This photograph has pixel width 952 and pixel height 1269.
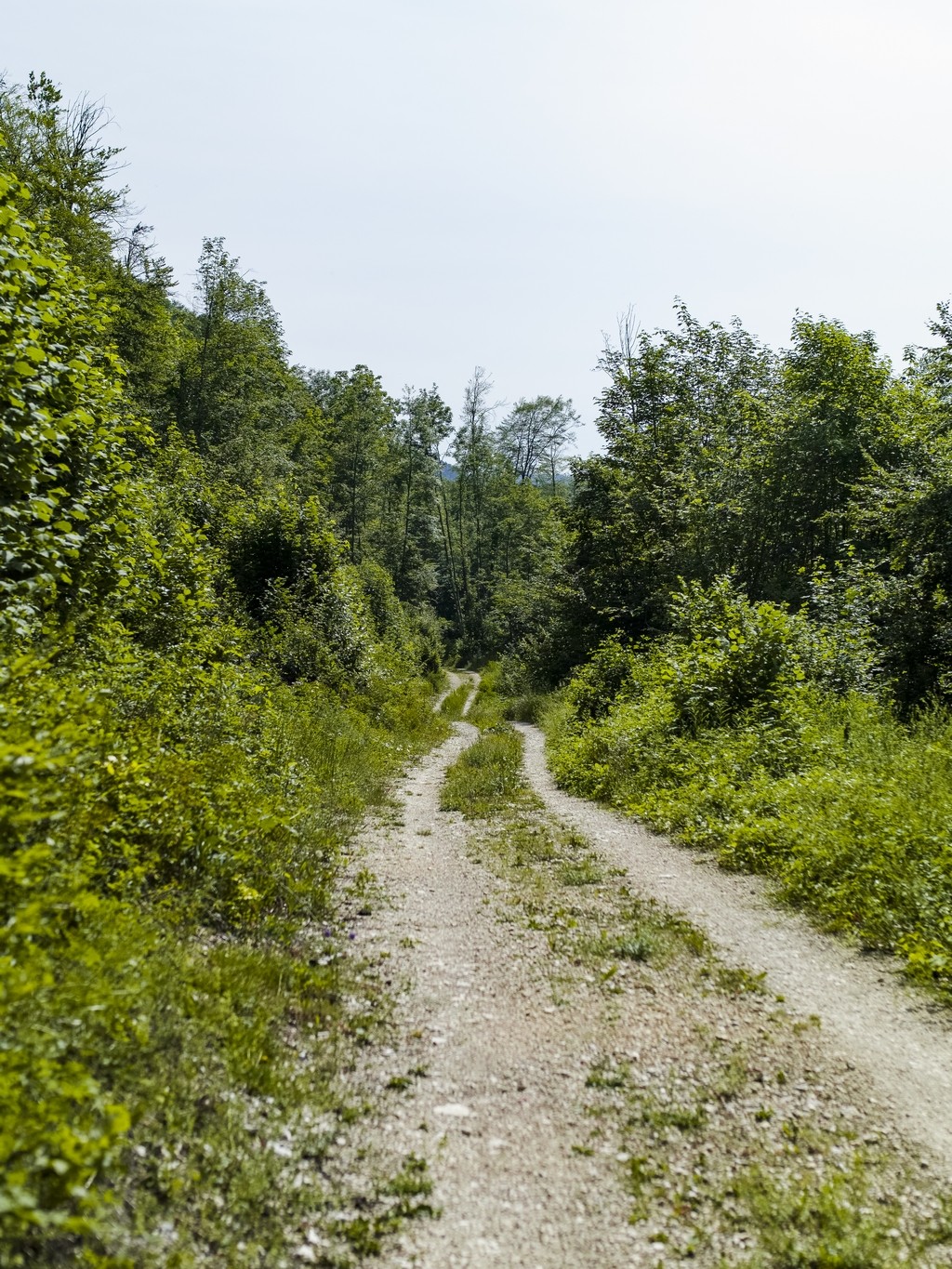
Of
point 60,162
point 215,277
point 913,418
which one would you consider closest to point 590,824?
point 913,418

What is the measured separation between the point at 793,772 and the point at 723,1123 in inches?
290

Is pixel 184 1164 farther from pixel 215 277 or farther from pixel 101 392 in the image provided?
pixel 215 277

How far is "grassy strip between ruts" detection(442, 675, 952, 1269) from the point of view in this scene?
330cm

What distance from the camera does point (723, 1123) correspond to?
418cm

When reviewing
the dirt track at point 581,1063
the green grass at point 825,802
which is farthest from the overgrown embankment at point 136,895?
the green grass at point 825,802

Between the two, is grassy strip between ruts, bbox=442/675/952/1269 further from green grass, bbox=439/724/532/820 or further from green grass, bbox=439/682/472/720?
green grass, bbox=439/682/472/720

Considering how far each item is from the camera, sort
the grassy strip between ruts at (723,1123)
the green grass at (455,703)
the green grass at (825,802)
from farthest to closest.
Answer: the green grass at (455,703), the green grass at (825,802), the grassy strip between ruts at (723,1123)

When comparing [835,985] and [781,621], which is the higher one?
[781,621]

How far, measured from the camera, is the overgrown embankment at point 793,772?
6.84 metres

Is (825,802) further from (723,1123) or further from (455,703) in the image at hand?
(455,703)

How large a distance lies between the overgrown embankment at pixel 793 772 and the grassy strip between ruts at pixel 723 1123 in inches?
66.6

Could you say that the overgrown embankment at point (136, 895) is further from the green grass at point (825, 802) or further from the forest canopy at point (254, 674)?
the green grass at point (825, 802)

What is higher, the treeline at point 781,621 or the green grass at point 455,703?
the treeline at point 781,621

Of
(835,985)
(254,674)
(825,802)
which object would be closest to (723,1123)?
(835,985)
